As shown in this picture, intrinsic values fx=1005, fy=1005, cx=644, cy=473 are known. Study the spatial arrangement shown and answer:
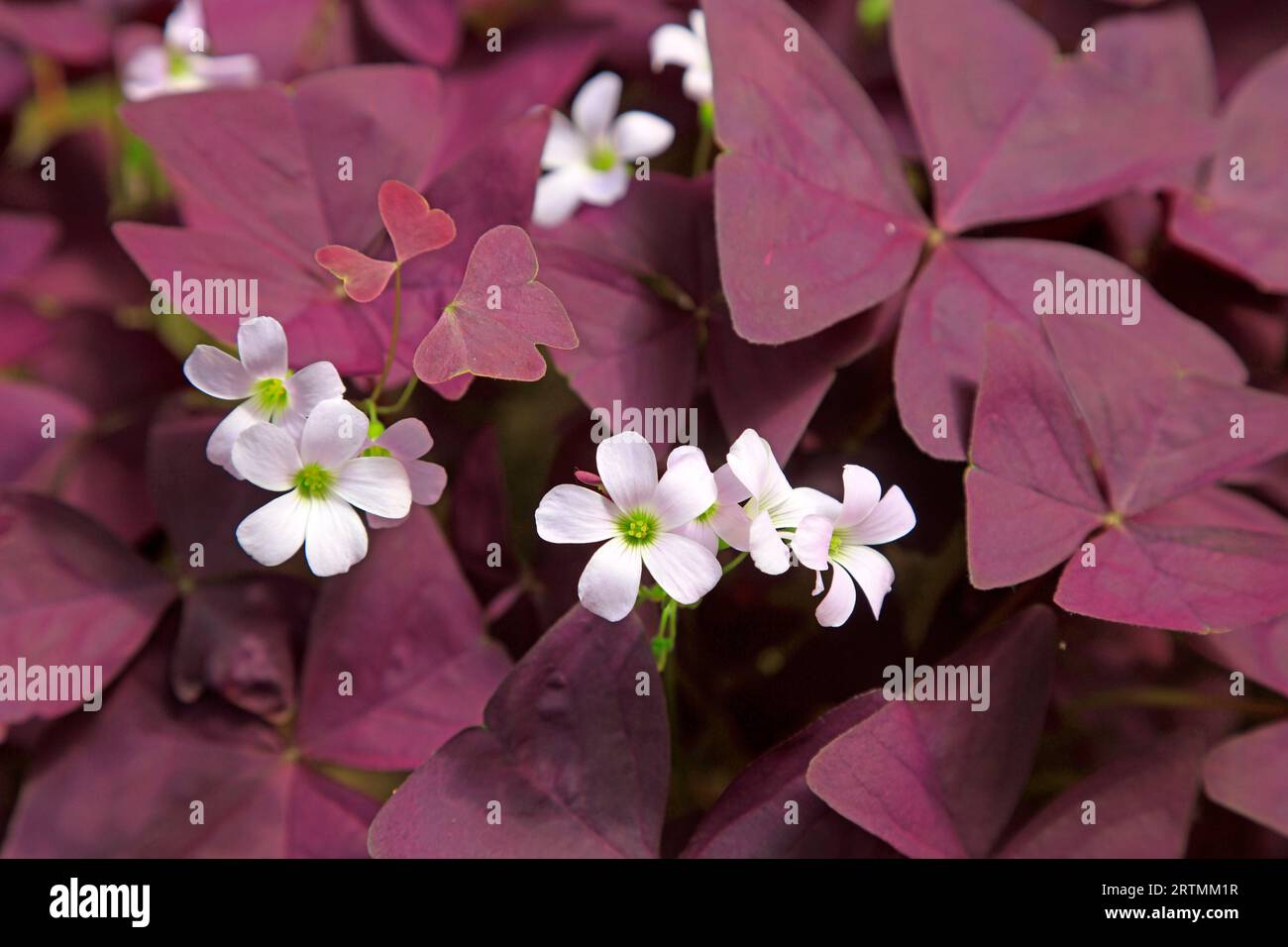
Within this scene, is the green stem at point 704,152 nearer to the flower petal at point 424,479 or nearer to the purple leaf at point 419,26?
the purple leaf at point 419,26

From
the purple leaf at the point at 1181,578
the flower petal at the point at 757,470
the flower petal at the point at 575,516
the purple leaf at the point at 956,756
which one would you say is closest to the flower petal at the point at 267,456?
the flower petal at the point at 575,516

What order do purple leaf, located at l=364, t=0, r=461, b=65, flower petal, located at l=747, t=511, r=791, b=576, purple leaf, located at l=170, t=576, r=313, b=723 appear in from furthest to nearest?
purple leaf, located at l=364, t=0, r=461, b=65, purple leaf, located at l=170, t=576, r=313, b=723, flower petal, located at l=747, t=511, r=791, b=576

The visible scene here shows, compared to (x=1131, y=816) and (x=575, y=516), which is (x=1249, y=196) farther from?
(x=575, y=516)

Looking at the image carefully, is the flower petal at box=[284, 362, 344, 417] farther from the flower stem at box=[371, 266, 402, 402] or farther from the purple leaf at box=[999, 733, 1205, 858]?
the purple leaf at box=[999, 733, 1205, 858]

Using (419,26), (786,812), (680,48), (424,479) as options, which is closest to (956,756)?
(786,812)

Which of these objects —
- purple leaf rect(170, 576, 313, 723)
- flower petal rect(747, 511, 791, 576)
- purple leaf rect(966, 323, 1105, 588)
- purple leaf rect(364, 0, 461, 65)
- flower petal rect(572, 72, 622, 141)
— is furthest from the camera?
purple leaf rect(364, 0, 461, 65)

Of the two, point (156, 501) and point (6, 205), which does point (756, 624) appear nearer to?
point (156, 501)

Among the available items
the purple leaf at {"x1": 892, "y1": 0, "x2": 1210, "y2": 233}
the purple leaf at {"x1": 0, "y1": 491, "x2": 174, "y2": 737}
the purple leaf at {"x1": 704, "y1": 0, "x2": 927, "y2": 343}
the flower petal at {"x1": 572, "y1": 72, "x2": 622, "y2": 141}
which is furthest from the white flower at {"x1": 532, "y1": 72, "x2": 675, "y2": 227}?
the purple leaf at {"x1": 0, "y1": 491, "x2": 174, "y2": 737}
